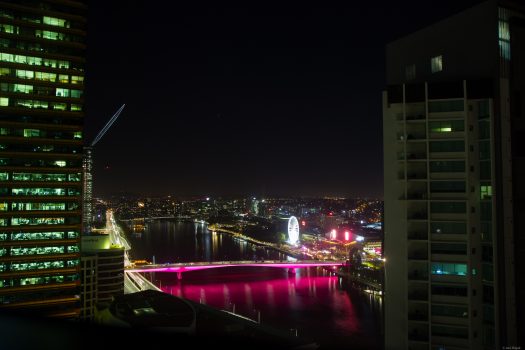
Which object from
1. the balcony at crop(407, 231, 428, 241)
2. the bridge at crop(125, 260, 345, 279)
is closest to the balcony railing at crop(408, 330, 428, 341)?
the balcony at crop(407, 231, 428, 241)

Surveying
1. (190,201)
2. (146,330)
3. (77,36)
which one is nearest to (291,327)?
(77,36)

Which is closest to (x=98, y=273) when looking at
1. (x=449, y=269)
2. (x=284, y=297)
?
(x=284, y=297)

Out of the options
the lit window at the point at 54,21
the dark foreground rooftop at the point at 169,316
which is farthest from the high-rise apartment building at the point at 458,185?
the lit window at the point at 54,21

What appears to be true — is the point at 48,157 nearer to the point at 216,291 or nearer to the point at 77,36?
the point at 77,36

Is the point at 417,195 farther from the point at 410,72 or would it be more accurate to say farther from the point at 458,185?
the point at 410,72

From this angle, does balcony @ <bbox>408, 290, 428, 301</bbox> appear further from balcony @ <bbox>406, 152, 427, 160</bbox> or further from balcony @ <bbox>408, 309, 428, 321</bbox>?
balcony @ <bbox>406, 152, 427, 160</bbox>

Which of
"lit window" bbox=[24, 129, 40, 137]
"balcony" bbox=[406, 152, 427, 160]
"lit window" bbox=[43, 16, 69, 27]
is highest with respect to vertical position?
"lit window" bbox=[43, 16, 69, 27]

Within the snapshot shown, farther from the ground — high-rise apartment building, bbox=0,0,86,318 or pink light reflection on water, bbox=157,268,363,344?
high-rise apartment building, bbox=0,0,86,318
